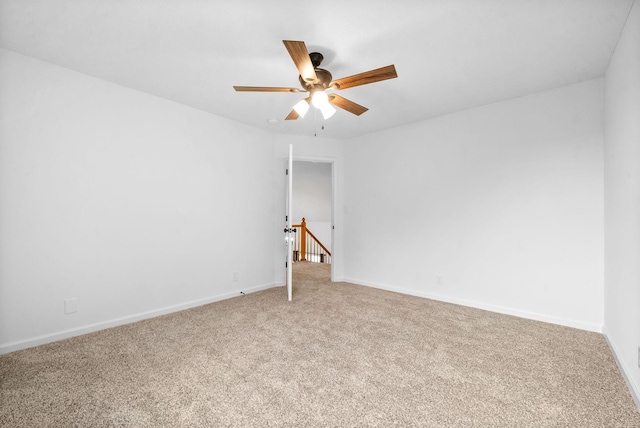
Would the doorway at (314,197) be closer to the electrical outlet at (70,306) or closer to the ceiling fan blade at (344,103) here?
the ceiling fan blade at (344,103)

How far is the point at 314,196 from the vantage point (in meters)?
8.39

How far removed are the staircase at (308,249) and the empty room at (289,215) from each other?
10.6ft

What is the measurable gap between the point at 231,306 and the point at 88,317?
1.35m

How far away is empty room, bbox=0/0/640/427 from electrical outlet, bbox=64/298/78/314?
0.09 feet

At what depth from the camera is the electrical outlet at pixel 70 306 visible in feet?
8.09

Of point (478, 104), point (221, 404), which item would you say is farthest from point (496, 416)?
point (478, 104)

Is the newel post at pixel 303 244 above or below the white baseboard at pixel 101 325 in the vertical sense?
above

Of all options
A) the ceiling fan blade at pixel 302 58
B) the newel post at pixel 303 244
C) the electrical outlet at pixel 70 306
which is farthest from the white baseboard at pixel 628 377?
the newel post at pixel 303 244

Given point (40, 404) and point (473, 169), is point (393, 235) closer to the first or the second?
point (473, 169)

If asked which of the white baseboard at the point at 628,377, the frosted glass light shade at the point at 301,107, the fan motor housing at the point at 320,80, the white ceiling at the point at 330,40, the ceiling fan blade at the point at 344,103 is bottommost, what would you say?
the white baseboard at the point at 628,377

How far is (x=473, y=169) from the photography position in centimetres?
345

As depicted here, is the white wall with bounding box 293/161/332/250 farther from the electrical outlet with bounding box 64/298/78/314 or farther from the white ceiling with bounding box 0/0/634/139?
the electrical outlet with bounding box 64/298/78/314

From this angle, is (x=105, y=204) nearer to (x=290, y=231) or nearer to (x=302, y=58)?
(x=290, y=231)

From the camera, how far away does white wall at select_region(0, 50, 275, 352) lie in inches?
88.6
